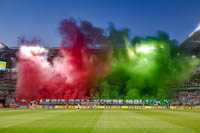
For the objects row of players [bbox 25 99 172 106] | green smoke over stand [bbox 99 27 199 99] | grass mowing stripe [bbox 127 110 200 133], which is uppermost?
green smoke over stand [bbox 99 27 199 99]

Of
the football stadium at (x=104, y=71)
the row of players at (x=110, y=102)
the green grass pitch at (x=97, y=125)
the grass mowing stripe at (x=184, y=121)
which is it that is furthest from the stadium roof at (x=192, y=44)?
the green grass pitch at (x=97, y=125)

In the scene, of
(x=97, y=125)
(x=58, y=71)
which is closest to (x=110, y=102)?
(x=58, y=71)

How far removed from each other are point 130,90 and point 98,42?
79.6 ft

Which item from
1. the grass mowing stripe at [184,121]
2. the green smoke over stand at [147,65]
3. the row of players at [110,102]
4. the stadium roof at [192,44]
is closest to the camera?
the grass mowing stripe at [184,121]

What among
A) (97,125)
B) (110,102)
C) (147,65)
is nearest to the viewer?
(97,125)

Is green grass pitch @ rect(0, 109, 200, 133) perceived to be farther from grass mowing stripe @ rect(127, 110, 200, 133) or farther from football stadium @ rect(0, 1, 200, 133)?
football stadium @ rect(0, 1, 200, 133)

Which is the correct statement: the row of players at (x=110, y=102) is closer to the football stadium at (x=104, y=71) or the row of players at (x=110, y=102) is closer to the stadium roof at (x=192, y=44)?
the football stadium at (x=104, y=71)

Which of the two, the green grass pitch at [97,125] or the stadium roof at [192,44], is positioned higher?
the stadium roof at [192,44]

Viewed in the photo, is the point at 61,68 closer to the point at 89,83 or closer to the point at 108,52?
the point at 89,83

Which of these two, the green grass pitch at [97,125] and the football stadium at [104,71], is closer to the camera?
the green grass pitch at [97,125]

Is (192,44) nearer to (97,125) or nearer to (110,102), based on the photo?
(110,102)

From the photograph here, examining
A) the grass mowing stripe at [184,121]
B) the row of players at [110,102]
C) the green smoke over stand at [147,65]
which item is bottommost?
the row of players at [110,102]

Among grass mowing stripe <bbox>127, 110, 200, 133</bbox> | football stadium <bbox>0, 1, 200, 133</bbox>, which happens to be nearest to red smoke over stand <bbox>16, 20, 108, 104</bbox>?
football stadium <bbox>0, 1, 200, 133</bbox>

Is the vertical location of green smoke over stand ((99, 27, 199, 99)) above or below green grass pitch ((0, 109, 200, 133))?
above
